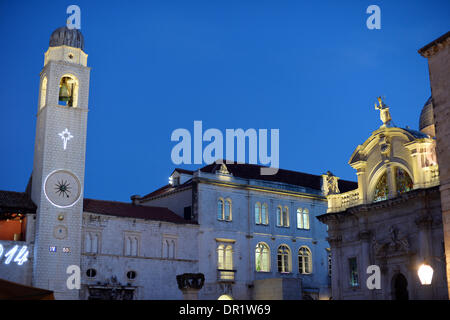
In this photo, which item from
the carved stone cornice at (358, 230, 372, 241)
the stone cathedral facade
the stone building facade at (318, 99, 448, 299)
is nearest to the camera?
the stone building facade at (318, 99, 448, 299)

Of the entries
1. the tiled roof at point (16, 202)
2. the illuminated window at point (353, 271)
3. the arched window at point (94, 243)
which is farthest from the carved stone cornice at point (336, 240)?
the tiled roof at point (16, 202)

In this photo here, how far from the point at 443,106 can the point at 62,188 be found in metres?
29.0

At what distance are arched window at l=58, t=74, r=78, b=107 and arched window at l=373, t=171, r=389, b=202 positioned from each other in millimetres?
24271

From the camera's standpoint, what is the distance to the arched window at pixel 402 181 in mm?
35281

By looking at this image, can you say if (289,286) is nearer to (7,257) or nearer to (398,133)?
(398,133)

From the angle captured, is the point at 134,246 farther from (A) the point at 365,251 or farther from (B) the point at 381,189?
(B) the point at 381,189

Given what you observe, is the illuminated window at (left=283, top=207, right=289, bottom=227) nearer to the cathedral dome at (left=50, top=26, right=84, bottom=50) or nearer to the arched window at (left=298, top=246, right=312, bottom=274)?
the arched window at (left=298, top=246, right=312, bottom=274)

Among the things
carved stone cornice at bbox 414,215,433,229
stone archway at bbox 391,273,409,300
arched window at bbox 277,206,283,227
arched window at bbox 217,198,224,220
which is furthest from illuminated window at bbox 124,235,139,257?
carved stone cornice at bbox 414,215,433,229

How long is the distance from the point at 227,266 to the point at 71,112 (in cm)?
1842

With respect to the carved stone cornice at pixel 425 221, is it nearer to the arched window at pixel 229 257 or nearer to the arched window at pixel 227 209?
the arched window at pixel 229 257

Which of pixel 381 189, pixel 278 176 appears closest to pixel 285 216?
pixel 278 176

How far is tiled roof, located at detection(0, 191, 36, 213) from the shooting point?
134 feet
